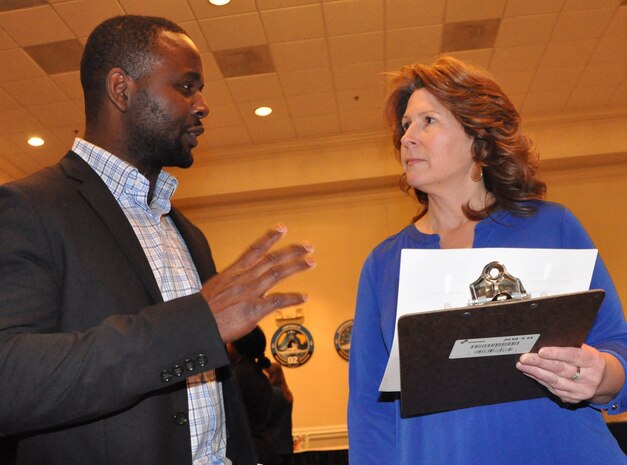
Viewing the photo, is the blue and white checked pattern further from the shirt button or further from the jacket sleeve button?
the jacket sleeve button

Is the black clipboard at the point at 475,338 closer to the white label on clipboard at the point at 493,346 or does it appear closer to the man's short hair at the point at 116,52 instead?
the white label on clipboard at the point at 493,346

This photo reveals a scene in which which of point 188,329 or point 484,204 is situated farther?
point 484,204

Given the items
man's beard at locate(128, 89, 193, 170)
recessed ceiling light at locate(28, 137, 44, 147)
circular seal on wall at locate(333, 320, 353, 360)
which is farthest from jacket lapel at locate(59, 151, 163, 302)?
circular seal on wall at locate(333, 320, 353, 360)

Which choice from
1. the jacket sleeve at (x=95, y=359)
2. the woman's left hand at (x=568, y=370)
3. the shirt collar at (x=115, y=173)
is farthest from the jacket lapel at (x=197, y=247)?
the woman's left hand at (x=568, y=370)

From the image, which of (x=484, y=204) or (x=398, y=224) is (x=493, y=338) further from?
(x=398, y=224)

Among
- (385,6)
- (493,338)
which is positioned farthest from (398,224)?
(493,338)

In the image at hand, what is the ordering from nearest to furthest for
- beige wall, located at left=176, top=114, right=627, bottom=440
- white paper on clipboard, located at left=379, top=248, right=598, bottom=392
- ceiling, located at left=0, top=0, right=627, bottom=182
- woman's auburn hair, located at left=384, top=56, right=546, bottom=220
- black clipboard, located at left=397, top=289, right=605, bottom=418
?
black clipboard, located at left=397, top=289, right=605, bottom=418, white paper on clipboard, located at left=379, top=248, right=598, bottom=392, woman's auburn hair, located at left=384, top=56, right=546, bottom=220, ceiling, located at left=0, top=0, right=627, bottom=182, beige wall, located at left=176, top=114, right=627, bottom=440

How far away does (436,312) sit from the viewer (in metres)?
1.28

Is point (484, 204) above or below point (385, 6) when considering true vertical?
below

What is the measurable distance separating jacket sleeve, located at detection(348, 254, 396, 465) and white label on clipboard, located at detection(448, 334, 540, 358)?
21.6 inches

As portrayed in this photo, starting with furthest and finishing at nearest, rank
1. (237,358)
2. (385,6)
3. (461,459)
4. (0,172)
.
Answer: (0,172) < (385,6) < (237,358) < (461,459)

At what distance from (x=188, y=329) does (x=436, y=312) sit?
18.6 inches

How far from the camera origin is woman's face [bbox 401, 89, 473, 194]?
1.99 metres

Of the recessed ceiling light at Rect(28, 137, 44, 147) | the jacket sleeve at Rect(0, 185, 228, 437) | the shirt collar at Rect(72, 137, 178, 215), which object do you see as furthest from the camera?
the recessed ceiling light at Rect(28, 137, 44, 147)
